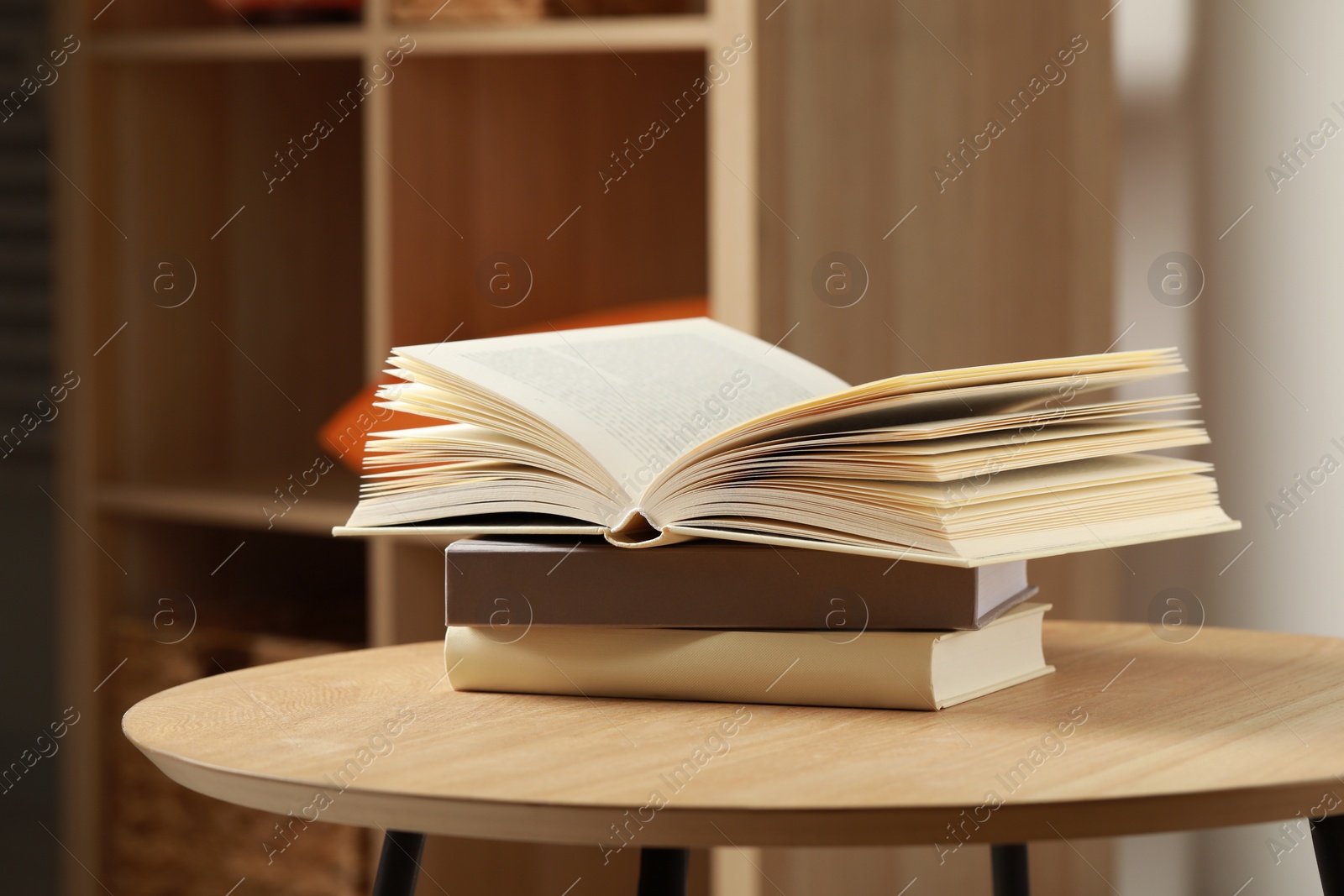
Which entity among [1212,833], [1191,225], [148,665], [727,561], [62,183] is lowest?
[1212,833]

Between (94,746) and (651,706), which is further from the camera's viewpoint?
(94,746)

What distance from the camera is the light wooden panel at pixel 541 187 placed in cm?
162

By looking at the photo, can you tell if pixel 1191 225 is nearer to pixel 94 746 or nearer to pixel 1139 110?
pixel 1139 110

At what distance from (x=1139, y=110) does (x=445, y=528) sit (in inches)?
42.2

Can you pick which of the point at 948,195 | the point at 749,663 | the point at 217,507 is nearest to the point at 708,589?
the point at 749,663

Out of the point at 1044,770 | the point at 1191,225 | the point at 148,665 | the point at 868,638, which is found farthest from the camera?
the point at 148,665

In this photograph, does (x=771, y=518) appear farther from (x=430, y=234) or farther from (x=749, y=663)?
(x=430, y=234)

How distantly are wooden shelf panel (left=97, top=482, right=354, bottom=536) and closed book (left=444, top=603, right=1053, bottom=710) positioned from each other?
0.90 metres

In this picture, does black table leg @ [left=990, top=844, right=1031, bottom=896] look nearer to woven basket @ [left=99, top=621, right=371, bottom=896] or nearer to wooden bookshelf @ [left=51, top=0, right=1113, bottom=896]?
wooden bookshelf @ [left=51, top=0, right=1113, bottom=896]

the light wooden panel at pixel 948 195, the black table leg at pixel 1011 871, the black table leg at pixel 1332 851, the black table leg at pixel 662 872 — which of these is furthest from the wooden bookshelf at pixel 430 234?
the black table leg at pixel 1332 851

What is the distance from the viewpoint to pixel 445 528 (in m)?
0.73

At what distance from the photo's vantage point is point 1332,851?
26.2 inches

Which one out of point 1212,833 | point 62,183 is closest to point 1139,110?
point 1212,833

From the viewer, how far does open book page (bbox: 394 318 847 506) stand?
725 mm
